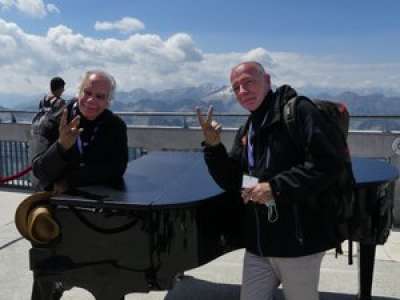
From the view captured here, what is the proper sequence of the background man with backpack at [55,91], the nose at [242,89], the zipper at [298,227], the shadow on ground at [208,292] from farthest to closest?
the background man with backpack at [55,91] → the shadow on ground at [208,292] → the nose at [242,89] → the zipper at [298,227]

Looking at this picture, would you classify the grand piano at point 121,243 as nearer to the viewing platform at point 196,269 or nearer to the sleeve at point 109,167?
the sleeve at point 109,167

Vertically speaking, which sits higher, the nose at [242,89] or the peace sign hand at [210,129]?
the nose at [242,89]

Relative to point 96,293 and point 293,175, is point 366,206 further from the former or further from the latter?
point 96,293

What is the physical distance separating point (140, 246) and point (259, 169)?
2.44 feet

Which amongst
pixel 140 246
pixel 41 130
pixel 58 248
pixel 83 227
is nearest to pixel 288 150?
pixel 140 246

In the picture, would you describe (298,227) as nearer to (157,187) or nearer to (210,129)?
(210,129)

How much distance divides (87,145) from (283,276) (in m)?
1.39

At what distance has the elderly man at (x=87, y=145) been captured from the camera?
2910mm

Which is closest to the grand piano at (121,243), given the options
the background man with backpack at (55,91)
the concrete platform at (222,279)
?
the concrete platform at (222,279)

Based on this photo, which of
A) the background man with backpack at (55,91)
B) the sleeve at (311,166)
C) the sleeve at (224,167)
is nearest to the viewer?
the sleeve at (311,166)

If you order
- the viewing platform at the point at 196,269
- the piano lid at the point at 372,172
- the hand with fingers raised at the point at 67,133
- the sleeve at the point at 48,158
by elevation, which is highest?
the hand with fingers raised at the point at 67,133

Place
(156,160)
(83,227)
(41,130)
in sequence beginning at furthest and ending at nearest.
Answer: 1. (156,160)
2. (41,130)
3. (83,227)

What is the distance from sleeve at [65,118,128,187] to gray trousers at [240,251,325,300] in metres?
0.99

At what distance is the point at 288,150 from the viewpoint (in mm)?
2598
